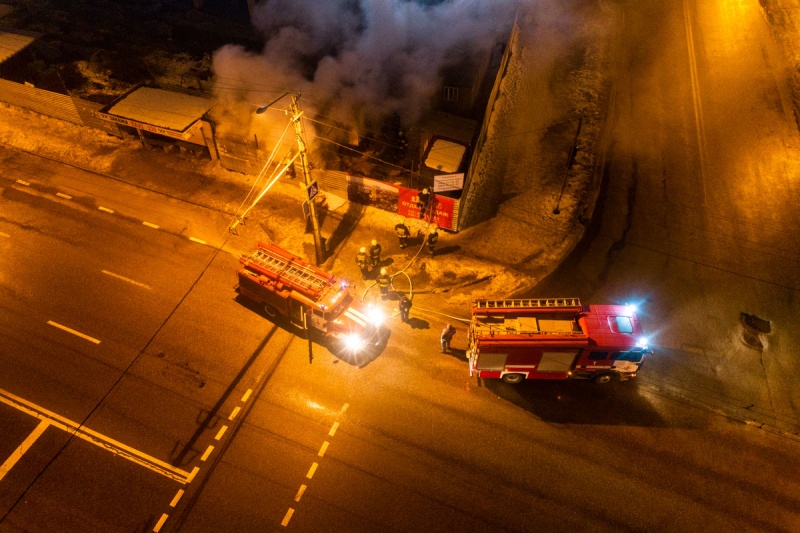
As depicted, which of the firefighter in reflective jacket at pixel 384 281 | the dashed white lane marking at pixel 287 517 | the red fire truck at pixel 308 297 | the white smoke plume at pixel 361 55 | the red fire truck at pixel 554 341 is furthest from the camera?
the white smoke plume at pixel 361 55

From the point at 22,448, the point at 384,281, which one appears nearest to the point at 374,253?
the point at 384,281

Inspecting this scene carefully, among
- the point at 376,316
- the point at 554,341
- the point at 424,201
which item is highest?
the point at 554,341

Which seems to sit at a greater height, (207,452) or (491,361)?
(491,361)

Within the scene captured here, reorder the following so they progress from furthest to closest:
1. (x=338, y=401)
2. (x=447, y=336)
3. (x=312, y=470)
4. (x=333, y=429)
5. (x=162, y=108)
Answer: (x=162, y=108) < (x=447, y=336) < (x=338, y=401) < (x=333, y=429) < (x=312, y=470)

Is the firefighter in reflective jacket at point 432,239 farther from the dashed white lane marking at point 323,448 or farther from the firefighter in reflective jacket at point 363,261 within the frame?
the dashed white lane marking at point 323,448

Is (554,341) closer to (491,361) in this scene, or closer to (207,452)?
(491,361)

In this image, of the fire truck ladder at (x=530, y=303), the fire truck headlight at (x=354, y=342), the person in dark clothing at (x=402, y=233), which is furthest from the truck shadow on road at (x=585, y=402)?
the person in dark clothing at (x=402, y=233)
